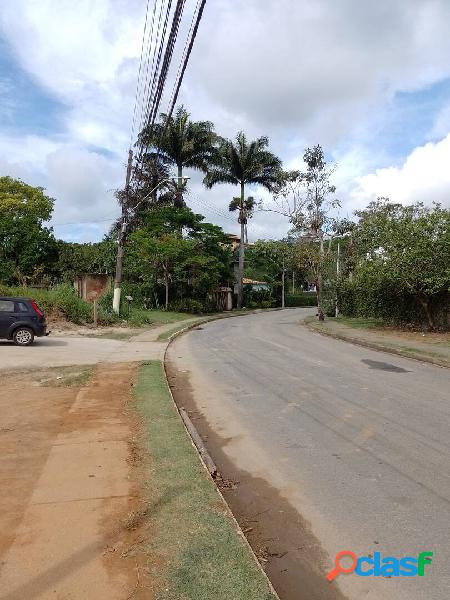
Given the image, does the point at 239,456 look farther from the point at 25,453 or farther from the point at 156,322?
the point at 156,322

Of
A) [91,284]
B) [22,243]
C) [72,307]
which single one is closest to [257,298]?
[91,284]

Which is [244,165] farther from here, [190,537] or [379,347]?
[190,537]

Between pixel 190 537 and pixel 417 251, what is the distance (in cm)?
2059

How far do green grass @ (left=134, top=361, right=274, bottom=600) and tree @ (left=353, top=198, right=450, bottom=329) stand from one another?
18717 millimetres

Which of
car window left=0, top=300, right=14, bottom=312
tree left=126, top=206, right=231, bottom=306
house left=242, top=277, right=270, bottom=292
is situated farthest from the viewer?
house left=242, top=277, right=270, bottom=292

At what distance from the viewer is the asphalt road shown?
13.2ft

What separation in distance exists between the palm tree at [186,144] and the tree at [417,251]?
78.7 ft

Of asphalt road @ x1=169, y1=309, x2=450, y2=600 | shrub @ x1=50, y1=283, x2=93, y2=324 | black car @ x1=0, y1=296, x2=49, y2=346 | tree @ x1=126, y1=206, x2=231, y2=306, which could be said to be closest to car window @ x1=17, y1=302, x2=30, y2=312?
black car @ x1=0, y1=296, x2=49, y2=346

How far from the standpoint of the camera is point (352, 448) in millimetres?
6328

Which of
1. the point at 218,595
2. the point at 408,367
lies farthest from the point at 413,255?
the point at 218,595

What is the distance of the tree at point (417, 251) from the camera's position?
72.8 ft

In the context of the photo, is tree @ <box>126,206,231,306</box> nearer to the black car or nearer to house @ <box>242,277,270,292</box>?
house @ <box>242,277,270,292</box>

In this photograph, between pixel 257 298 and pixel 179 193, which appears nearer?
pixel 179 193

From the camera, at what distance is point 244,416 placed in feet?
26.7
